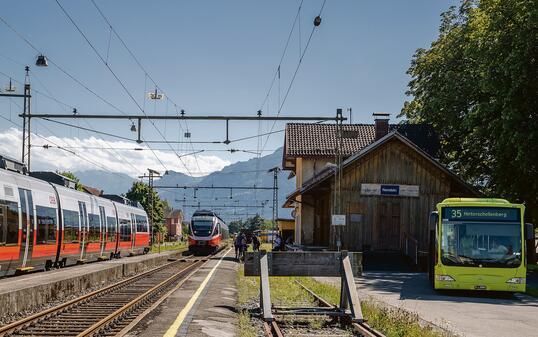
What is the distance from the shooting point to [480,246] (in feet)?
63.2

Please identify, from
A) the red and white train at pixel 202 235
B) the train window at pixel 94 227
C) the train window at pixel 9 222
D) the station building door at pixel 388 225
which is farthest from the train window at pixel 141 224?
the train window at pixel 9 222

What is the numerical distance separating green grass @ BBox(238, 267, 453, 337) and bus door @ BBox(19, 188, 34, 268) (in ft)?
20.7

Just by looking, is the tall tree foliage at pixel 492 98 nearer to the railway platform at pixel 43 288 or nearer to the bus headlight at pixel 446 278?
the bus headlight at pixel 446 278

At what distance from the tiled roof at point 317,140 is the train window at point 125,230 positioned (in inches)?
455

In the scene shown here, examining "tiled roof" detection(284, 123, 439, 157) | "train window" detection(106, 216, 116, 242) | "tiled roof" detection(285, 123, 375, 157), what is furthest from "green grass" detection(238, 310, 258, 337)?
"tiled roof" detection(285, 123, 375, 157)

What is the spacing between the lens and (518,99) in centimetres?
2686

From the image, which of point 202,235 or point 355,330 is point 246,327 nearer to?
point 355,330

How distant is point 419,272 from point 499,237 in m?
12.0

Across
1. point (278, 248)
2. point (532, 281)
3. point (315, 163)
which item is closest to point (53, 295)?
point (532, 281)

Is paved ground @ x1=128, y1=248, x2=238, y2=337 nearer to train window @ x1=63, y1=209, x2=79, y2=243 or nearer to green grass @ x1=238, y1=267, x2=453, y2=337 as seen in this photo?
green grass @ x1=238, y1=267, x2=453, y2=337

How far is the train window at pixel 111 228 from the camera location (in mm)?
32781

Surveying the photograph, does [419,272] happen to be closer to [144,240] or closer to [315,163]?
[315,163]

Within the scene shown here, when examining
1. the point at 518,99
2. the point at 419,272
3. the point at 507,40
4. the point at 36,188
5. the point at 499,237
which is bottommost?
the point at 419,272

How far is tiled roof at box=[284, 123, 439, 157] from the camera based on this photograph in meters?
41.8
